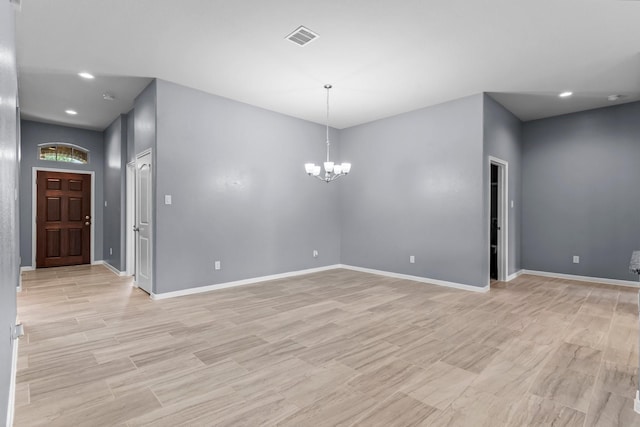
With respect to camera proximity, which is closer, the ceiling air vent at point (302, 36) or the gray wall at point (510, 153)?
the ceiling air vent at point (302, 36)

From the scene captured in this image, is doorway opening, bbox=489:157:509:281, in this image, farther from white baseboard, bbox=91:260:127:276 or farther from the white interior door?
white baseboard, bbox=91:260:127:276

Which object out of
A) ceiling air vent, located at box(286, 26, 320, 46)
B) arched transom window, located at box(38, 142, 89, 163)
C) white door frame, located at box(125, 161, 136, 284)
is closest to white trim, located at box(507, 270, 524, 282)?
ceiling air vent, located at box(286, 26, 320, 46)

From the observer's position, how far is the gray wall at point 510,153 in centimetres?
505

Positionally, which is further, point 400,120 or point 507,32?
point 400,120

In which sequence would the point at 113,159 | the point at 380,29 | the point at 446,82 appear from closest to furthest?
1. the point at 380,29
2. the point at 446,82
3. the point at 113,159

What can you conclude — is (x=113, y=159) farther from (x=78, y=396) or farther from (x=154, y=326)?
(x=78, y=396)

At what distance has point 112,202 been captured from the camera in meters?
6.75

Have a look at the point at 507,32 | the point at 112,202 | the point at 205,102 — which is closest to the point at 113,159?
the point at 112,202

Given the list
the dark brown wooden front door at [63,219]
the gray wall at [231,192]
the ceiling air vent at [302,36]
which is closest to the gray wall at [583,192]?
the gray wall at [231,192]

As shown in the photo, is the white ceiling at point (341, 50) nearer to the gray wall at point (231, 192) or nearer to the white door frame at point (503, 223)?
the gray wall at point (231, 192)

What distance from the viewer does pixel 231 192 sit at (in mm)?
5234

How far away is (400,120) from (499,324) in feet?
12.7

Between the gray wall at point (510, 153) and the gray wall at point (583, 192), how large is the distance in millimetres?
260

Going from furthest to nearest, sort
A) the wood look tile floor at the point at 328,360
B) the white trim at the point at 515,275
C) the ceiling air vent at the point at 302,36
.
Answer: the white trim at the point at 515,275, the ceiling air vent at the point at 302,36, the wood look tile floor at the point at 328,360
